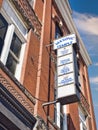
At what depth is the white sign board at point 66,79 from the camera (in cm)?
777

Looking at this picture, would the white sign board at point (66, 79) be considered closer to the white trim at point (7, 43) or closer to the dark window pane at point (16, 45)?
the dark window pane at point (16, 45)

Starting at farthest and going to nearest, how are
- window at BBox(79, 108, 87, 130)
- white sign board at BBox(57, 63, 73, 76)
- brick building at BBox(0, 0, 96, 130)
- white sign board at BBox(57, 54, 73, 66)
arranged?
1. window at BBox(79, 108, 87, 130)
2. white sign board at BBox(57, 54, 73, 66)
3. white sign board at BBox(57, 63, 73, 76)
4. brick building at BBox(0, 0, 96, 130)

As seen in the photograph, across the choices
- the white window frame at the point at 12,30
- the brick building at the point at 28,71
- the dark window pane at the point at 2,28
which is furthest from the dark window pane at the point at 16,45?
the dark window pane at the point at 2,28

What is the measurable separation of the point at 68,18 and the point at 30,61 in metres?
8.11

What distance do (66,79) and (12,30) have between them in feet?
7.78

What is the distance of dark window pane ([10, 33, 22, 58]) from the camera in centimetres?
787

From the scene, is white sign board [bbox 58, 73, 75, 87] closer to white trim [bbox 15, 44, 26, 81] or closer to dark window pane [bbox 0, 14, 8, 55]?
white trim [bbox 15, 44, 26, 81]

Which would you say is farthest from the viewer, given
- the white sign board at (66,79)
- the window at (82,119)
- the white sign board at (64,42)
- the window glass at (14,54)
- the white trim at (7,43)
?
the window at (82,119)

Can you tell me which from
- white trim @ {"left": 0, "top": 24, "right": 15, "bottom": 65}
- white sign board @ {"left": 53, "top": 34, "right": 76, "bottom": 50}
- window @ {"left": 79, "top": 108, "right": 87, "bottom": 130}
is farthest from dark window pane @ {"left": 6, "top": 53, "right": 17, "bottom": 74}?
window @ {"left": 79, "top": 108, "right": 87, "bottom": 130}

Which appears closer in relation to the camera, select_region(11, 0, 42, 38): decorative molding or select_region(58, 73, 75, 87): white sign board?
select_region(58, 73, 75, 87): white sign board

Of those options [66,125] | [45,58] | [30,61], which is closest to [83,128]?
[66,125]

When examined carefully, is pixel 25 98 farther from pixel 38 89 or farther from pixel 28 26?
pixel 28 26

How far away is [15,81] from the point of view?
6707mm

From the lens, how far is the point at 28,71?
25.6 ft
